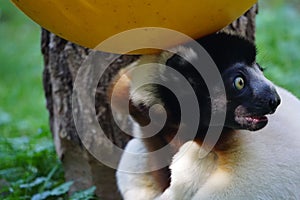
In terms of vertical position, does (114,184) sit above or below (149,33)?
below

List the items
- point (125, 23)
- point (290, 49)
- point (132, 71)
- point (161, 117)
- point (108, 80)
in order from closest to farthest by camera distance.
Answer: point (125, 23) → point (161, 117) → point (132, 71) → point (108, 80) → point (290, 49)

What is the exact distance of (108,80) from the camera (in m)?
2.86

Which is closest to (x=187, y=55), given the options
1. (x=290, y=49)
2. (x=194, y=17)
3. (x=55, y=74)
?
(x=194, y=17)

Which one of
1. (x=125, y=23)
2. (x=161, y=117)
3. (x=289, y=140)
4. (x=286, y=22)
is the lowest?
(x=286, y=22)

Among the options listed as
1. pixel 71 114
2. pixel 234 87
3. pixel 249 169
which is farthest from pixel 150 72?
pixel 71 114

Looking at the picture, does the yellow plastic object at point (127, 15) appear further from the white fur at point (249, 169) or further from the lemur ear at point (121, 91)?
the white fur at point (249, 169)

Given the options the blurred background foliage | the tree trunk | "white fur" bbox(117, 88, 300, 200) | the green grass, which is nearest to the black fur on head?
"white fur" bbox(117, 88, 300, 200)

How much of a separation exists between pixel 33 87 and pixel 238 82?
143 inches

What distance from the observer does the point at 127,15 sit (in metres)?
1.99

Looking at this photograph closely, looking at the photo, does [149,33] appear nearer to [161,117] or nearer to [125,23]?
[125,23]

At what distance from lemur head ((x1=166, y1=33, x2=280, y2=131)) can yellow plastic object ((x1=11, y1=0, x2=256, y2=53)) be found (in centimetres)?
7

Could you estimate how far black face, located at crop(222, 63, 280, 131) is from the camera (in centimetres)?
198

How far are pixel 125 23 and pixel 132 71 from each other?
0.30 m

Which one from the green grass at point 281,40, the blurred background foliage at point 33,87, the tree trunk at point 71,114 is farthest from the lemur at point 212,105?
the green grass at point 281,40
